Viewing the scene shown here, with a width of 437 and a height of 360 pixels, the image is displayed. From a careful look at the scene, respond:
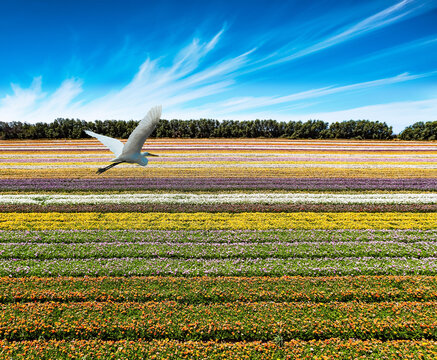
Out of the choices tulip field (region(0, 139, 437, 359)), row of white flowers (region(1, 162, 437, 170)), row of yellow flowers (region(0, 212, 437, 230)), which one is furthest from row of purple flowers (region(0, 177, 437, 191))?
row of white flowers (region(1, 162, 437, 170))

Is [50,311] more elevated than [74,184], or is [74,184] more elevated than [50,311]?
[74,184]

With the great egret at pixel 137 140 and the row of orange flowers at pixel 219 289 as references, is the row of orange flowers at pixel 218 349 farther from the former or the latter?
the great egret at pixel 137 140

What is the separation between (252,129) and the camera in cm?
5844

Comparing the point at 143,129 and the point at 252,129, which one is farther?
the point at 252,129

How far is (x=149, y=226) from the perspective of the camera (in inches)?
478

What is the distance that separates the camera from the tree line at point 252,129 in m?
52.0

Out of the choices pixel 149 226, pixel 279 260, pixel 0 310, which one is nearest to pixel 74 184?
pixel 149 226

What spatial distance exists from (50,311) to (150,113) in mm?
5861

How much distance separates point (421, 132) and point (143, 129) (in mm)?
68849

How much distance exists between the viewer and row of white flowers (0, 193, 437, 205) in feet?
50.6

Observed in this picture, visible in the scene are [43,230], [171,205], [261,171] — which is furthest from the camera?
[261,171]

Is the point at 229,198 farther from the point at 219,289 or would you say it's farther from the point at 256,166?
the point at 256,166

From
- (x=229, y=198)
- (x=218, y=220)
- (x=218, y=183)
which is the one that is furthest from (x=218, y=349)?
(x=218, y=183)

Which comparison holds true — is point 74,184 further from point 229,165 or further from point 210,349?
point 210,349
